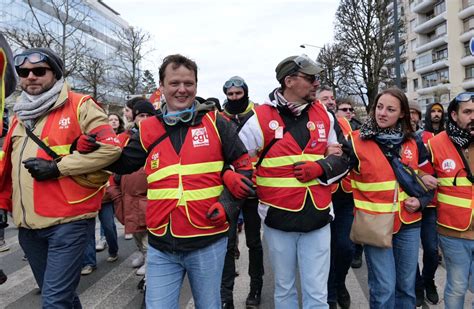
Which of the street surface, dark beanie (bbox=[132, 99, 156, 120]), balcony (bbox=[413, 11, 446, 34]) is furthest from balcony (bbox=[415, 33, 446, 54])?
dark beanie (bbox=[132, 99, 156, 120])

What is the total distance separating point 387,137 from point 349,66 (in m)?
29.7

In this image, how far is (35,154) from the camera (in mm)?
2744

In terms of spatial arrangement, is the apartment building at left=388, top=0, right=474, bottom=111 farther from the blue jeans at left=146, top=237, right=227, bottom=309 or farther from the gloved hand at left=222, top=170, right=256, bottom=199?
the blue jeans at left=146, top=237, right=227, bottom=309

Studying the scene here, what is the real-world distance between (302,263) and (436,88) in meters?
51.5

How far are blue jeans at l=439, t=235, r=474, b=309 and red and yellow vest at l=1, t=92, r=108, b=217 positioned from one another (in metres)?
2.79

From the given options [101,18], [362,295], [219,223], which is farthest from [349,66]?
[101,18]

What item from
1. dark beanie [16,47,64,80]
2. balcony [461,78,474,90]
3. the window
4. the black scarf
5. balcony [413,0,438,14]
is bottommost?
the black scarf

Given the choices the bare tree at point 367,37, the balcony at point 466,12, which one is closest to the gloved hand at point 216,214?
the bare tree at point 367,37

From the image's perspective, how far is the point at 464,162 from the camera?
309 centimetres

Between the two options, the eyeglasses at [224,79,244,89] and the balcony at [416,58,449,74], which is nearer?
the eyeglasses at [224,79,244,89]

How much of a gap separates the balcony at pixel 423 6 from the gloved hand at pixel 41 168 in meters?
58.5

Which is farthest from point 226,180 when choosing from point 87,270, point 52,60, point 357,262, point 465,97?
point 87,270

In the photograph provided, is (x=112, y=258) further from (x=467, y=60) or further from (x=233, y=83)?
(x=467, y=60)

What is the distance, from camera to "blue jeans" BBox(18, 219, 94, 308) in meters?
2.61
